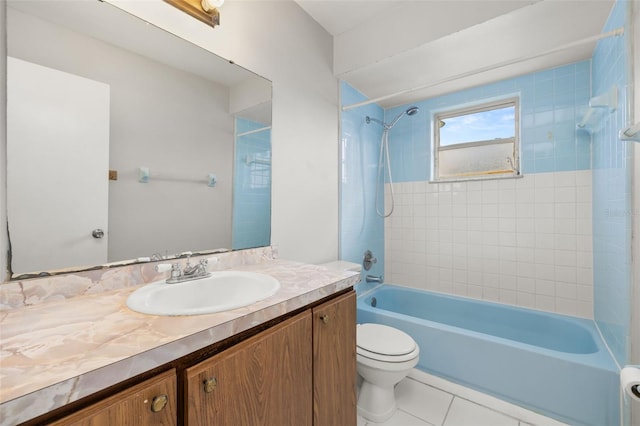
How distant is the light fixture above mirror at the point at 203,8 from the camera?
120 cm

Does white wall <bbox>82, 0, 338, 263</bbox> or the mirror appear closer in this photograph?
the mirror

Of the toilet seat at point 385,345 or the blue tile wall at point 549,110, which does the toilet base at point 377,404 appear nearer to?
the toilet seat at point 385,345

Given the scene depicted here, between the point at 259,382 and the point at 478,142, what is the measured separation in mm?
2659

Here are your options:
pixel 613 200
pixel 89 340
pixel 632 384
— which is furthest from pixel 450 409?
pixel 89 340

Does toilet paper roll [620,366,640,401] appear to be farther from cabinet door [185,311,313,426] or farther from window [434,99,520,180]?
window [434,99,520,180]

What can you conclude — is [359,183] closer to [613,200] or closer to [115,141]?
[613,200]

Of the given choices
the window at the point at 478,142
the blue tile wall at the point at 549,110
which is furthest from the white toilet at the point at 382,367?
the blue tile wall at the point at 549,110

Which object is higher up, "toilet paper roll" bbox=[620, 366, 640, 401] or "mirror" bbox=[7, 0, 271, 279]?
"mirror" bbox=[7, 0, 271, 279]

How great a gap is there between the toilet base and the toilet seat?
9.3 inches

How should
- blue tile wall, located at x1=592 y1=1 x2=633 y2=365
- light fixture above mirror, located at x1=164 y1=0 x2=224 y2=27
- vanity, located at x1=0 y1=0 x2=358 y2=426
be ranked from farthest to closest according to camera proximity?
blue tile wall, located at x1=592 y1=1 x2=633 y2=365
light fixture above mirror, located at x1=164 y1=0 x2=224 y2=27
vanity, located at x1=0 y1=0 x2=358 y2=426

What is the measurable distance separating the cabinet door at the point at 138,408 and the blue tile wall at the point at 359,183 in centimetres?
173

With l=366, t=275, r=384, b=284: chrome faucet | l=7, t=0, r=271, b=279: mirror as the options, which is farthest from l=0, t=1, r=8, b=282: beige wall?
l=366, t=275, r=384, b=284: chrome faucet

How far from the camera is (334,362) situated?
1.06m

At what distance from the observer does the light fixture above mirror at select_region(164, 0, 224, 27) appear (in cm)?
120
